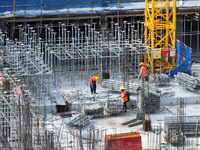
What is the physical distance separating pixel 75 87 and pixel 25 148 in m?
11.6

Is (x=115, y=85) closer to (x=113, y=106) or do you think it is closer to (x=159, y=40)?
(x=113, y=106)

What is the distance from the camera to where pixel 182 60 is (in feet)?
115

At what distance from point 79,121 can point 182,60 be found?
11357 mm

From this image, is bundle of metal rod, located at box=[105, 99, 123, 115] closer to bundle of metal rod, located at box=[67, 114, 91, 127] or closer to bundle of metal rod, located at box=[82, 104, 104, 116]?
bundle of metal rod, located at box=[82, 104, 104, 116]

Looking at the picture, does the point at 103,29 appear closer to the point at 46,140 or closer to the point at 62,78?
the point at 62,78

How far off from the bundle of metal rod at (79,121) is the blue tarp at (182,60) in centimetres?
955

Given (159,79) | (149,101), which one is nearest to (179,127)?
(149,101)

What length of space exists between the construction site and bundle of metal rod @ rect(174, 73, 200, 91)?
0.05 meters

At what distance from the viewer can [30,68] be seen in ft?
98.3

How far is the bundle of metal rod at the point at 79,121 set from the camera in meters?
25.4

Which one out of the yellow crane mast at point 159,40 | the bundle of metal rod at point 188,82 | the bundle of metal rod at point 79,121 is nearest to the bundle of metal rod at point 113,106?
the bundle of metal rod at point 79,121

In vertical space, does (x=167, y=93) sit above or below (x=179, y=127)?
above

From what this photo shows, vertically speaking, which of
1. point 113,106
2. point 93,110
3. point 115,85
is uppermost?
point 115,85

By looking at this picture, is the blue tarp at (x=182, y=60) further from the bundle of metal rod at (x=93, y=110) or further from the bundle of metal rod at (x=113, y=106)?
the bundle of metal rod at (x=93, y=110)
